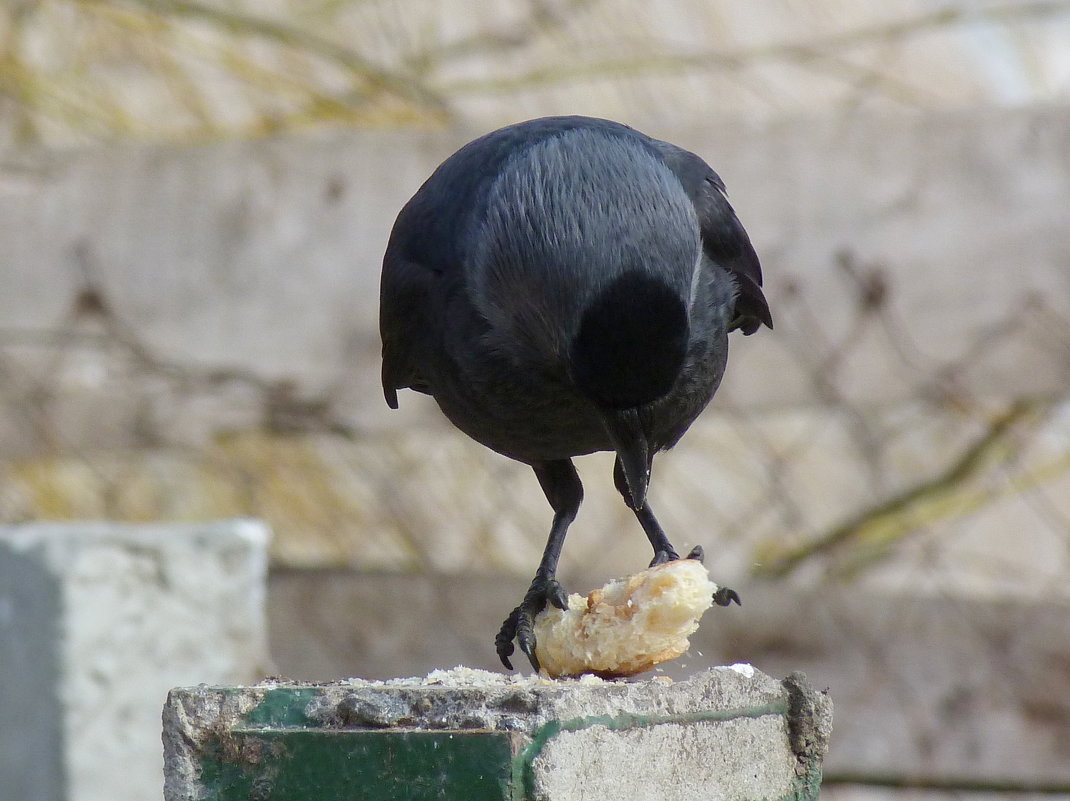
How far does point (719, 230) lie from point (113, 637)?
7.19 ft

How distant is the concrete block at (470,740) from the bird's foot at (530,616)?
462 mm

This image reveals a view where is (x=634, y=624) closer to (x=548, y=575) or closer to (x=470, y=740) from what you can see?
(x=548, y=575)

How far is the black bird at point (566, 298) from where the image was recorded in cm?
234

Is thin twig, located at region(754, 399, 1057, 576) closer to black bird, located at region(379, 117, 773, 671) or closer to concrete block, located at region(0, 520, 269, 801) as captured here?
concrete block, located at region(0, 520, 269, 801)

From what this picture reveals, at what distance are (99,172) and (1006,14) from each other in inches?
117

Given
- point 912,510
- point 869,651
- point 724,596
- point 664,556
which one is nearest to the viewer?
point 724,596

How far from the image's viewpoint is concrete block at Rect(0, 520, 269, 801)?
13.5 ft

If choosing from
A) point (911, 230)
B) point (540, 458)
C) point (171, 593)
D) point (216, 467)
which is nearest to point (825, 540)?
point (911, 230)

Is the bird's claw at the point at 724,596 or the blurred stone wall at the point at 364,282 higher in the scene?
the blurred stone wall at the point at 364,282

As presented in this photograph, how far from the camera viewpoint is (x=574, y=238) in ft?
7.95

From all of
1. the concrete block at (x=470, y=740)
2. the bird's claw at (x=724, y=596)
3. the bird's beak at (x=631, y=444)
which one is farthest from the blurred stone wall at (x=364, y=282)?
the concrete block at (x=470, y=740)

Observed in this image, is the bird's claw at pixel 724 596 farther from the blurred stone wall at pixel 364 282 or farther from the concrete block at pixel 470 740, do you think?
the blurred stone wall at pixel 364 282

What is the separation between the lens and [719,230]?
2.84m

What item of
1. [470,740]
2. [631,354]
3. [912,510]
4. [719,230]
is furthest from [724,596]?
[912,510]
